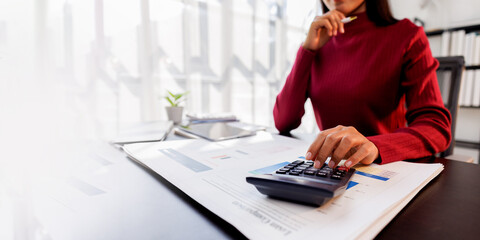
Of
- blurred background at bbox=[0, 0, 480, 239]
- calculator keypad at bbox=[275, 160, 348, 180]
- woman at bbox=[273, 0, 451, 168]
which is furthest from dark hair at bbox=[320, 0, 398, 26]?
blurred background at bbox=[0, 0, 480, 239]

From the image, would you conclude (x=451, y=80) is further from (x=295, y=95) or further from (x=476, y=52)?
(x=476, y=52)

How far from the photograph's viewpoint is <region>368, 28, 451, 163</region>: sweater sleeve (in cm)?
49

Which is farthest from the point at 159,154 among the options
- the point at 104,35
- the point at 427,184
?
the point at 104,35

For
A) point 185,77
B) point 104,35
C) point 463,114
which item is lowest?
point 463,114

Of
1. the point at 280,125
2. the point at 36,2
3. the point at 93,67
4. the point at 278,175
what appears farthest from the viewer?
the point at 93,67

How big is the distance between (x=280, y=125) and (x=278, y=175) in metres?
0.63

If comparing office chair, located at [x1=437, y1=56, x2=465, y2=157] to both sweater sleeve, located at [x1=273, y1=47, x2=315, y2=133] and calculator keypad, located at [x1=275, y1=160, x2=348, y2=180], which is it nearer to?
sweater sleeve, located at [x1=273, y1=47, x2=315, y2=133]

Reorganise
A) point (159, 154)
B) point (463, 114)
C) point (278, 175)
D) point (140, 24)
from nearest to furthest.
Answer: point (278, 175) < point (159, 154) < point (140, 24) < point (463, 114)

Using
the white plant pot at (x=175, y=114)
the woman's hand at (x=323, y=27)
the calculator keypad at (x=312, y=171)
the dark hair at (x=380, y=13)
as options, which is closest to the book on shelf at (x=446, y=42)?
the dark hair at (x=380, y=13)

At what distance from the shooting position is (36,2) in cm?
103

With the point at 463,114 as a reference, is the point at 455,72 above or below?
above

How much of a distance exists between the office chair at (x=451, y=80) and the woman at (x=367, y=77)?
291 millimetres

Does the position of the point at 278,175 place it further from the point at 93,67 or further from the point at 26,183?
the point at 93,67

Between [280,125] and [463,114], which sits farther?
[463,114]
